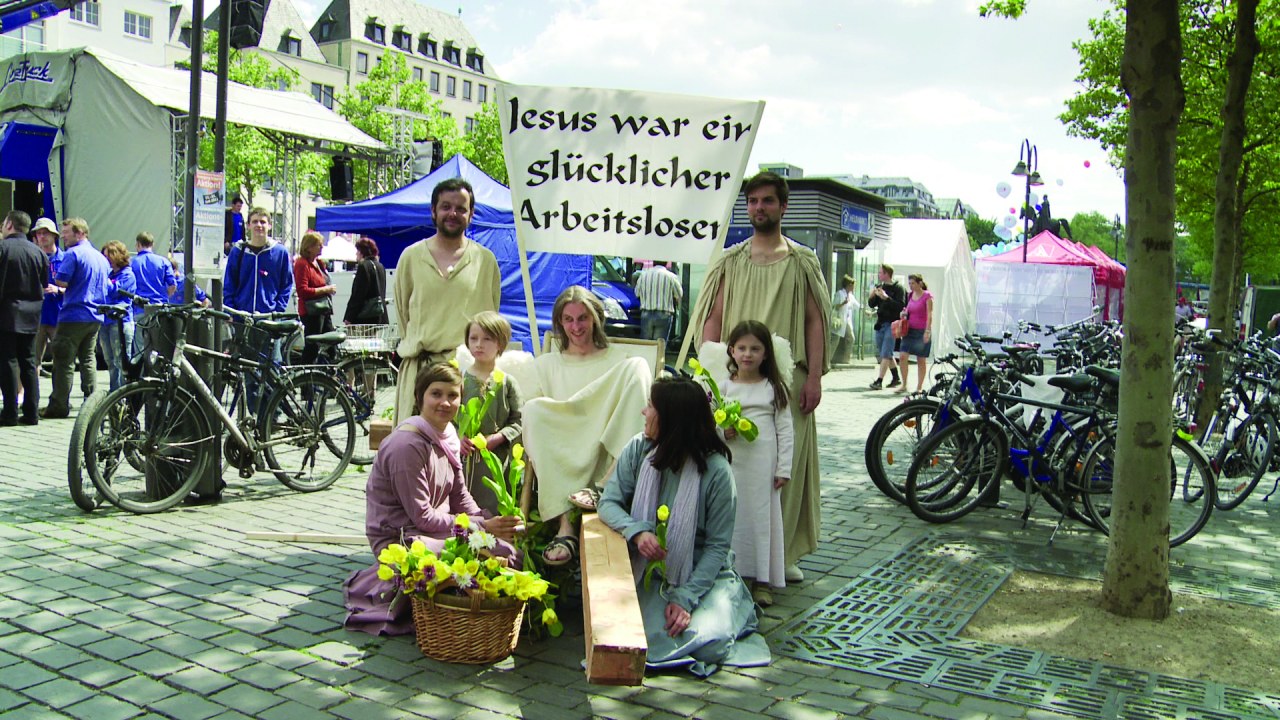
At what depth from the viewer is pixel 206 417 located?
6781 mm

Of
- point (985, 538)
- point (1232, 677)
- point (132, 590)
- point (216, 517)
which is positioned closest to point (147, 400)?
point (216, 517)

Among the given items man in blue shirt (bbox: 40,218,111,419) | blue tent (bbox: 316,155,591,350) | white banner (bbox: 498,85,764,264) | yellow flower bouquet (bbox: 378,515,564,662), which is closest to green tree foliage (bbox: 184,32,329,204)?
blue tent (bbox: 316,155,591,350)

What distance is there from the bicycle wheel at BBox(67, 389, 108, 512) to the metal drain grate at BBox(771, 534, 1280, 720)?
417 centimetres

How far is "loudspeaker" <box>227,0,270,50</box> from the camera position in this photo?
333 inches

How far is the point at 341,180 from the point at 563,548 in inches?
621

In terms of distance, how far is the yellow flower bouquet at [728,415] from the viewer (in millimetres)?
4938

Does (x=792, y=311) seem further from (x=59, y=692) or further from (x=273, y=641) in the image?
(x=59, y=692)

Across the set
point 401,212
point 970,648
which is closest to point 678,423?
point 970,648

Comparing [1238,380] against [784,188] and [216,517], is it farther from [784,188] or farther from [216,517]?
[216,517]

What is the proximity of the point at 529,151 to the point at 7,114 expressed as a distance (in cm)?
1582

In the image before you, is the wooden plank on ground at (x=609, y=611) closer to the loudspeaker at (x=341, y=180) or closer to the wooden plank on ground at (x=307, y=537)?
the wooden plank on ground at (x=307, y=537)

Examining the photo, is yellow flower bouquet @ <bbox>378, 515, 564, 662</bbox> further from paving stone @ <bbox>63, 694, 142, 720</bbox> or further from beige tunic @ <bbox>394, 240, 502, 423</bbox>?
beige tunic @ <bbox>394, 240, 502, 423</bbox>

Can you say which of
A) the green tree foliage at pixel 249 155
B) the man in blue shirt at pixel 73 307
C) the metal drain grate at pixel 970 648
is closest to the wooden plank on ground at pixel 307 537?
the metal drain grate at pixel 970 648

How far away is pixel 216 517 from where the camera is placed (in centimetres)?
660
